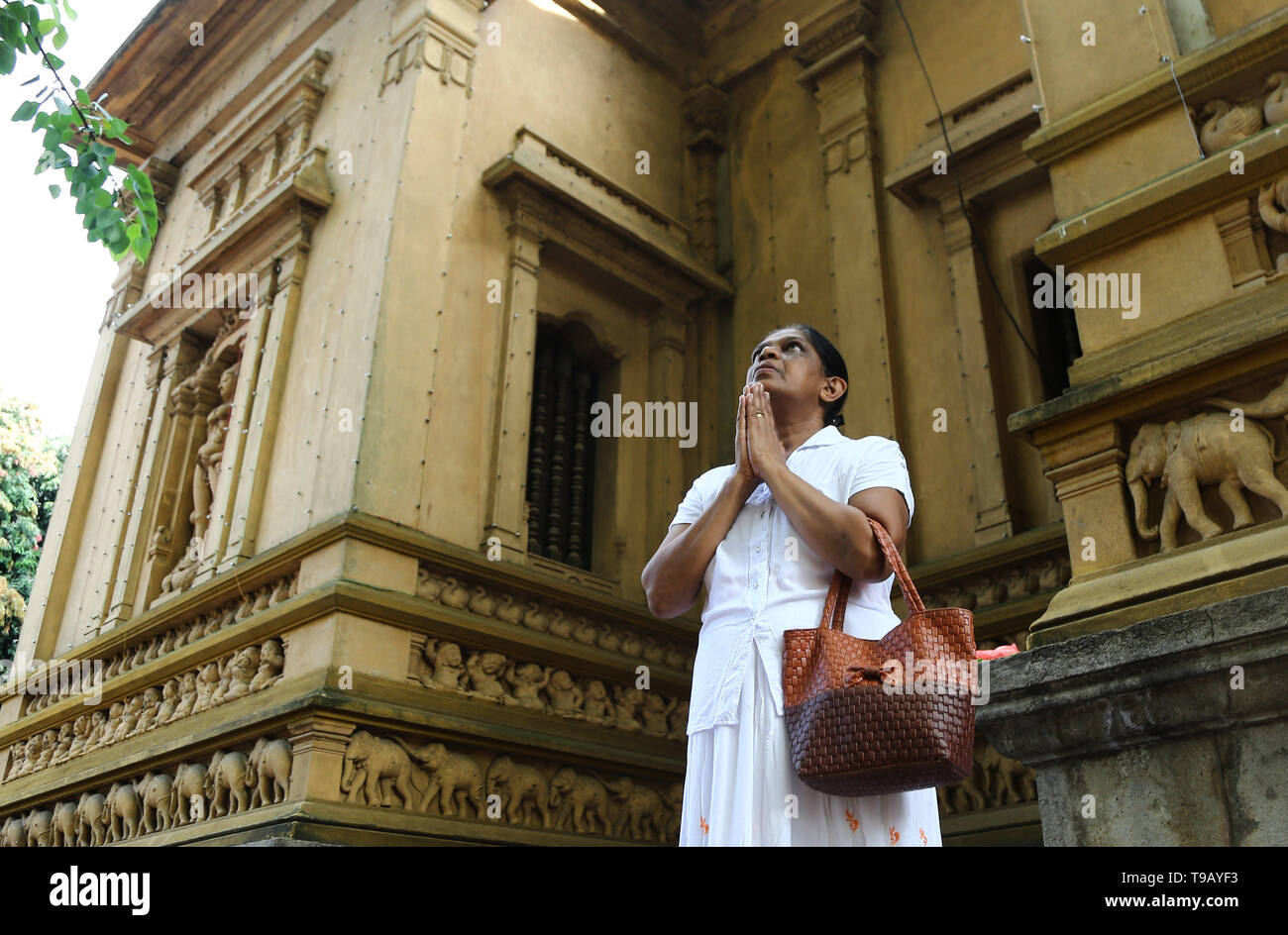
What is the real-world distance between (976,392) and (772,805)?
686cm

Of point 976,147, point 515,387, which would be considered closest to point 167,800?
point 515,387

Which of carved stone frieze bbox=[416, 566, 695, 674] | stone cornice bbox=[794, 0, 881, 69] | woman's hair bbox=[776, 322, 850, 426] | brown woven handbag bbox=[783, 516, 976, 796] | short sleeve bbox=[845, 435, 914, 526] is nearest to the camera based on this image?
brown woven handbag bbox=[783, 516, 976, 796]

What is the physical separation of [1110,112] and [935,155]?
568cm

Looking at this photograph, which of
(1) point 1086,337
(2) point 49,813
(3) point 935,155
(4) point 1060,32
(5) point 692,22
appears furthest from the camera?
(5) point 692,22

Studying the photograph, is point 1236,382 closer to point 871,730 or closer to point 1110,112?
point 1110,112

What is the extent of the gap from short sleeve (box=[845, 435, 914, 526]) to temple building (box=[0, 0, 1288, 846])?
87 centimetres

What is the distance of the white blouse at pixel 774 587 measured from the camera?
87.3 inches

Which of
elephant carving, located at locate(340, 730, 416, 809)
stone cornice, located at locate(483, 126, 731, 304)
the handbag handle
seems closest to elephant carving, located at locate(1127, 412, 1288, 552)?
the handbag handle

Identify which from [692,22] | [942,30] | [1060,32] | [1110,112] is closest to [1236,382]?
[1110,112]

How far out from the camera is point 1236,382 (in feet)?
10.4

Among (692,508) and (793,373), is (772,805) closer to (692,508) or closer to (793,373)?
(692,508)

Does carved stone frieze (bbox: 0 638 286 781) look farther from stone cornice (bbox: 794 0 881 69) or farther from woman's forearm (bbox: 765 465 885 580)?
Result: stone cornice (bbox: 794 0 881 69)

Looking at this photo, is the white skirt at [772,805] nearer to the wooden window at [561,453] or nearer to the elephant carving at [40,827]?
the wooden window at [561,453]

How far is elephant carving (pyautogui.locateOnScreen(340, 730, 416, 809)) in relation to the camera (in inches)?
248
